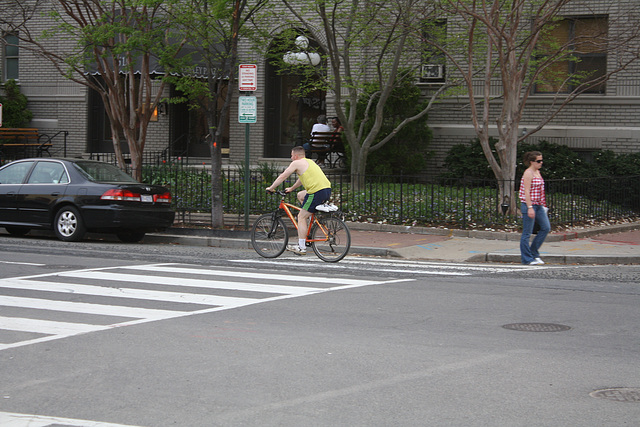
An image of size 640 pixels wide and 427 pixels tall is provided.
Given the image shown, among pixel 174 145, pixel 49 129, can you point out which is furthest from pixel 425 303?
pixel 49 129

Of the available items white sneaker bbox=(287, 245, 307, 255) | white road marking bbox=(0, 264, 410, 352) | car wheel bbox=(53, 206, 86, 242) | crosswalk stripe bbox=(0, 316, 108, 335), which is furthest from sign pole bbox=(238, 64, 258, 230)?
crosswalk stripe bbox=(0, 316, 108, 335)

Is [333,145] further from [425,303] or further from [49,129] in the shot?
[425,303]

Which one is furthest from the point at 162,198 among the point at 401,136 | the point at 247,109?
the point at 401,136

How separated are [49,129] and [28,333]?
22.7 m

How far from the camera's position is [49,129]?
2852cm

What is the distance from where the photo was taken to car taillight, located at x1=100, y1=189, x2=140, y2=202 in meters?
14.6

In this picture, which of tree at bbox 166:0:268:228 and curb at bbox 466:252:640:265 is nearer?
curb at bbox 466:252:640:265

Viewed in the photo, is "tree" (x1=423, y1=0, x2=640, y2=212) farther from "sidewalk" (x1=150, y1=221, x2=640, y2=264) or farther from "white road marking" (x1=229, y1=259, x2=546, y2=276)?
"white road marking" (x1=229, y1=259, x2=546, y2=276)

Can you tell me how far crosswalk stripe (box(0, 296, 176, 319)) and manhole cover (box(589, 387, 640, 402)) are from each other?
424 centimetres

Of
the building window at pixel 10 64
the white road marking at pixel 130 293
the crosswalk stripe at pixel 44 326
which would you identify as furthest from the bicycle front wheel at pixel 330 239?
the building window at pixel 10 64

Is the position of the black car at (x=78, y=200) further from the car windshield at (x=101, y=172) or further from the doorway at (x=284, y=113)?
the doorway at (x=284, y=113)

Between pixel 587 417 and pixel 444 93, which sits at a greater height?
pixel 444 93

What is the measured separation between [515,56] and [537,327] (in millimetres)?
11217

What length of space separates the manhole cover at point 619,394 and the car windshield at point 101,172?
37.3ft
